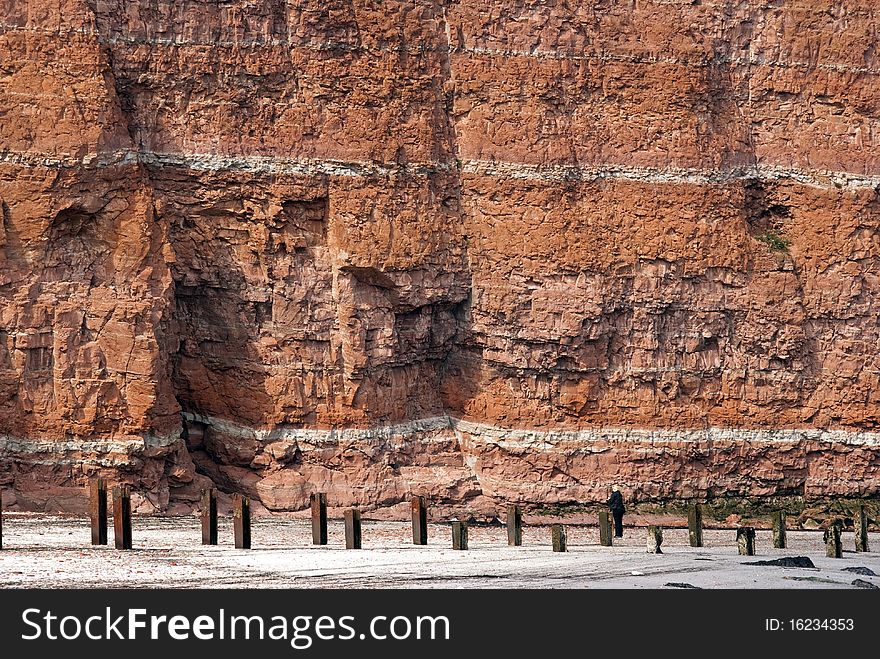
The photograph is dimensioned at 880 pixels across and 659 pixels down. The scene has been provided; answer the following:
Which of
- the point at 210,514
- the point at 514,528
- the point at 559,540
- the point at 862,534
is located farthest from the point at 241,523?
the point at 862,534

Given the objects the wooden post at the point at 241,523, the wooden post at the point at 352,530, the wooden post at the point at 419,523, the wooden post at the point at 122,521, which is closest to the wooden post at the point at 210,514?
the wooden post at the point at 241,523

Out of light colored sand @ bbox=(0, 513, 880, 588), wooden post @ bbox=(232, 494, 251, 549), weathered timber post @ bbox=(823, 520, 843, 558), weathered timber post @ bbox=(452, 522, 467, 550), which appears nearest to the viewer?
light colored sand @ bbox=(0, 513, 880, 588)

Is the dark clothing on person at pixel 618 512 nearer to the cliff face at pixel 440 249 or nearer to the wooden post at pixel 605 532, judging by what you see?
the wooden post at pixel 605 532

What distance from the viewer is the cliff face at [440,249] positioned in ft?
133

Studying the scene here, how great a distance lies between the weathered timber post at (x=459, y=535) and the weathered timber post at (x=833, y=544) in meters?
5.99

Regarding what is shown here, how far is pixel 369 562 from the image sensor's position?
34.3 m

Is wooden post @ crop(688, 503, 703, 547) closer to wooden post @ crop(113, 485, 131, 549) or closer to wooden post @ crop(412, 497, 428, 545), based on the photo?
wooden post @ crop(412, 497, 428, 545)

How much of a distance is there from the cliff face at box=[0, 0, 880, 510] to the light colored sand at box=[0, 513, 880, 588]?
310cm

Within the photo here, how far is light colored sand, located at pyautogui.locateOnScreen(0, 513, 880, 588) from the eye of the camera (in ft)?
105

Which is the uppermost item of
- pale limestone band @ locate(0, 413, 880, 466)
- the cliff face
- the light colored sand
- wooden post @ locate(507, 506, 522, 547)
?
the cliff face

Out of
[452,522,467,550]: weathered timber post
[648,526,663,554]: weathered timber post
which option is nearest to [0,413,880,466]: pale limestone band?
[452,522,467,550]: weathered timber post

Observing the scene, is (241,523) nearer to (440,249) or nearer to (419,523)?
(419,523)

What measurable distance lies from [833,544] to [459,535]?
634cm

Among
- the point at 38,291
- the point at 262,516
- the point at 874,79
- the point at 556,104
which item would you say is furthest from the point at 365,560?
the point at 874,79
